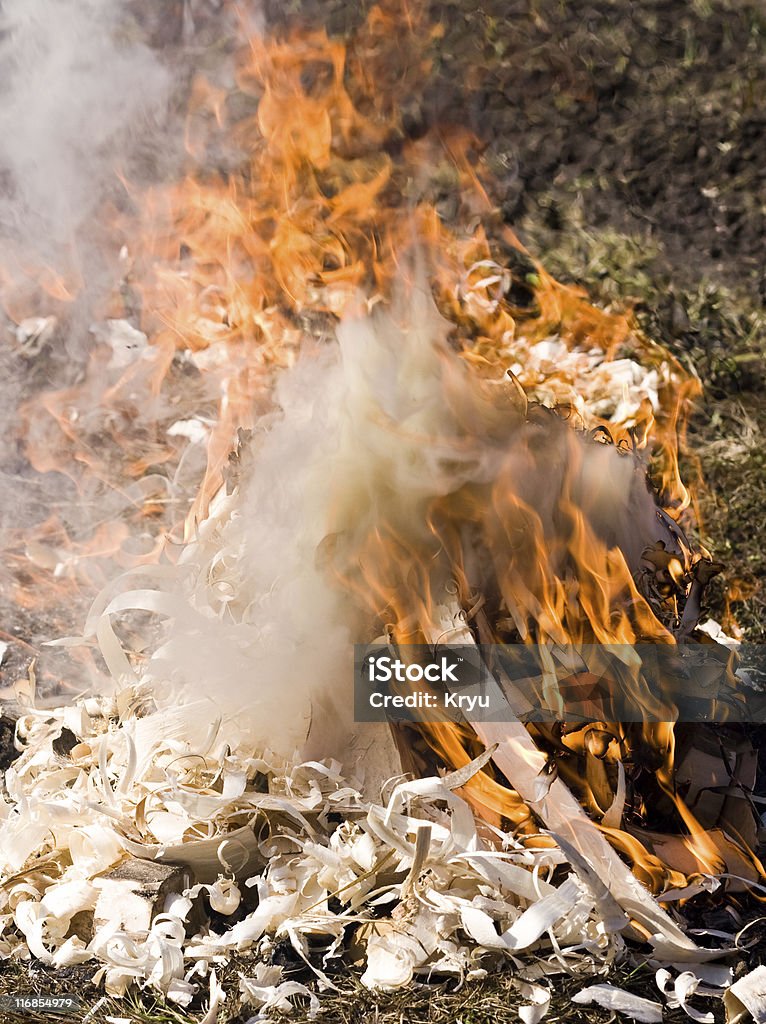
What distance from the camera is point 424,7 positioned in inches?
208

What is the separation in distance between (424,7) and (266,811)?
476 cm

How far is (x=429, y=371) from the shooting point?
77.1 inches

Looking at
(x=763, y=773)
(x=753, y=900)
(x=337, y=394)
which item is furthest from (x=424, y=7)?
(x=753, y=900)

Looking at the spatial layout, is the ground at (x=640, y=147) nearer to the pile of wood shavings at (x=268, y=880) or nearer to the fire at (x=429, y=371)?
the fire at (x=429, y=371)

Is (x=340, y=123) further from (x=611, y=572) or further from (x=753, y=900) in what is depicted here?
(x=753, y=900)

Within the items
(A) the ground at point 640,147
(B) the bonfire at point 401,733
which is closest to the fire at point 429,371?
(B) the bonfire at point 401,733
